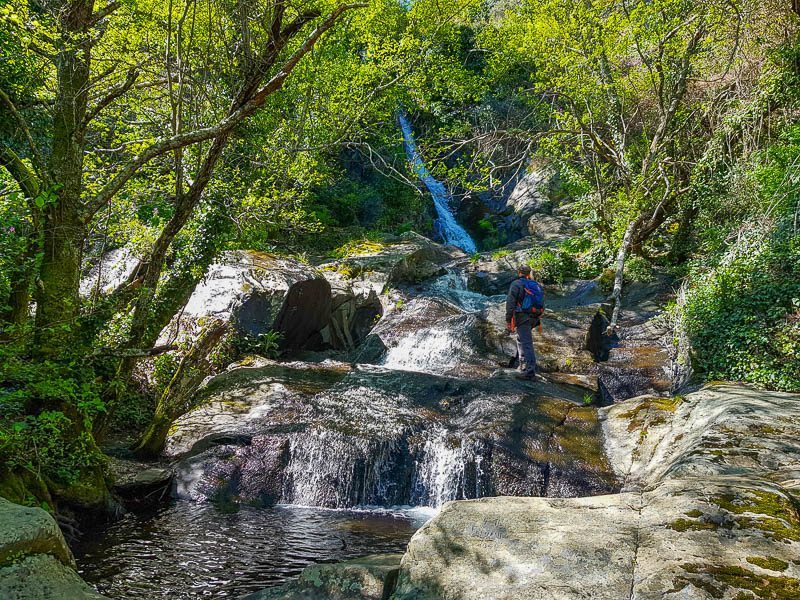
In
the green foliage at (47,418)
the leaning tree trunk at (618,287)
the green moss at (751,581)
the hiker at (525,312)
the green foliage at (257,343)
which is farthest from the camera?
the leaning tree trunk at (618,287)

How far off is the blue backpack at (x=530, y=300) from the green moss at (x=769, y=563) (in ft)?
26.9

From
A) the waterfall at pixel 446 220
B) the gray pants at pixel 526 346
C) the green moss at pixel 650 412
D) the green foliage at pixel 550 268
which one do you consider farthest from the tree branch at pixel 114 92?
the waterfall at pixel 446 220

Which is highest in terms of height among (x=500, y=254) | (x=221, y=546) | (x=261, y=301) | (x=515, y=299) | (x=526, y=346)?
(x=500, y=254)

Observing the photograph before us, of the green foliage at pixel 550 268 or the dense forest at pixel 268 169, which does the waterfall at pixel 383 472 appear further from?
the green foliage at pixel 550 268

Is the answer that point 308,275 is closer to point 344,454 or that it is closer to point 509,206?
point 344,454

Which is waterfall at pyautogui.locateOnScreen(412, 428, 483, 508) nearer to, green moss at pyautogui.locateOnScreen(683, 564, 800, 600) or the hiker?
the hiker

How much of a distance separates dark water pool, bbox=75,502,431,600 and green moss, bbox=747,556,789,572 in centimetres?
415

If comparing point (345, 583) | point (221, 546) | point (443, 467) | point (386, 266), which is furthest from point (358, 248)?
point (345, 583)

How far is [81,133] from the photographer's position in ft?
20.0

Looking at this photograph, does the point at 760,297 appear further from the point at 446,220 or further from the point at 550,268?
the point at 446,220

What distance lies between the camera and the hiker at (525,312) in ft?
35.4

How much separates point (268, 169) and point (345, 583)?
12.3 meters

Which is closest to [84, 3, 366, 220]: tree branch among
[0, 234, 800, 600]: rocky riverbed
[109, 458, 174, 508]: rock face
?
[0, 234, 800, 600]: rocky riverbed

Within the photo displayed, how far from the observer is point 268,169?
14039 mm
